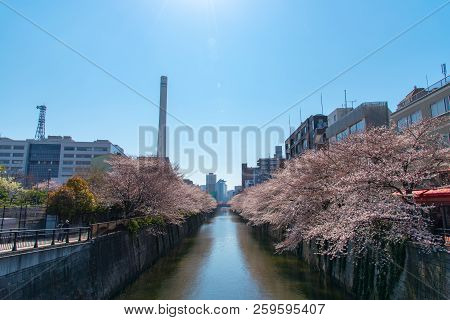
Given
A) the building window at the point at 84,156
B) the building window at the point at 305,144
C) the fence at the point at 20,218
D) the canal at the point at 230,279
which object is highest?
the building window at the point at 84,156

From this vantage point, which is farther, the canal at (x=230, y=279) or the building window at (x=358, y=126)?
the building window at (x=358, y=126)

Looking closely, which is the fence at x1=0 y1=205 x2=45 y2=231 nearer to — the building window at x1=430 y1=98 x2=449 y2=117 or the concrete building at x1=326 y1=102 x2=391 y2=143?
the concrete building at x1=326 y1=102 x2=391 y2=143

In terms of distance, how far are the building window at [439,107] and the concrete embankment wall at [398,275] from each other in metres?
14.8

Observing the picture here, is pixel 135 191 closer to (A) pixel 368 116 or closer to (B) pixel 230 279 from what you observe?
(B) pixel 230 279

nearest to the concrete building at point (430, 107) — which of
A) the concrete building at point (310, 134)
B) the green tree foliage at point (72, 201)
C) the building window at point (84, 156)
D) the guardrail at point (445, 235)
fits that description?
the guardrail at point (445, 235)

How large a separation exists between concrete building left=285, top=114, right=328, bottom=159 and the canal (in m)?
25.0

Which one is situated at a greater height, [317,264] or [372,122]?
[372,122]

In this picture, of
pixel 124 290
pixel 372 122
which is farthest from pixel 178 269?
Result: pixel 372 122

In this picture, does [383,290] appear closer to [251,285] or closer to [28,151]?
[251,285]

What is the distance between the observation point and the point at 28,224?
2520cm

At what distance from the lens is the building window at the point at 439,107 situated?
85.9ft

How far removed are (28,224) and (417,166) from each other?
86.8 ft

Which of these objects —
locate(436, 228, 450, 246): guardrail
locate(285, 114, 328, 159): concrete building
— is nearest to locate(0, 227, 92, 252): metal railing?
locate(436, 228, 450, 246): guardrail

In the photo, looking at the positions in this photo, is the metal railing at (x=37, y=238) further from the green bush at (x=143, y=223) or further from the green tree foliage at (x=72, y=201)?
the green tree foliage at (x=72, y=201)
